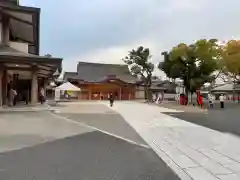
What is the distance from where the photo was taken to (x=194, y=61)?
44.0 m

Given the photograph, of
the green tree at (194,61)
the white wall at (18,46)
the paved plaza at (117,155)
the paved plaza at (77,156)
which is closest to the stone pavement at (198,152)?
the paved plaza at (117,155)

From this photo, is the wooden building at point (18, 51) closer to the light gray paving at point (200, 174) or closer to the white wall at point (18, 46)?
the white wall at point (18, 46)

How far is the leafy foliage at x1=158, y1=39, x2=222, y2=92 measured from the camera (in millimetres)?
42500

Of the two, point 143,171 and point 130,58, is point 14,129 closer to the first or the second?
point 143,171

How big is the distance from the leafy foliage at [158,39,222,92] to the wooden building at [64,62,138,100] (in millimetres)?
13939

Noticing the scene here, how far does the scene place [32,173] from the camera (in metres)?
5.47

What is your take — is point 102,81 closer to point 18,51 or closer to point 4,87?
point 4,87

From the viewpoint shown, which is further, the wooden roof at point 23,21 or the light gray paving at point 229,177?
the wooden roof at point 23,21

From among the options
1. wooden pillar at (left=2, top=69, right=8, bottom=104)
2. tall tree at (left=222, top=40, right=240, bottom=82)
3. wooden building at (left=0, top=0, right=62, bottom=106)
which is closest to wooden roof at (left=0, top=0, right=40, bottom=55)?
wooden building at (left=0, top=0, right=62, bottom=106)

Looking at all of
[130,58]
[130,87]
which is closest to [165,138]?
[130,87]

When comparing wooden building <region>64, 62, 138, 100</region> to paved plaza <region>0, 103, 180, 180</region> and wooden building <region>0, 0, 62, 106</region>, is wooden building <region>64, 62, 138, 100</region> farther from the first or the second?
paved plaza <region>0, 103, 180, 180</region>

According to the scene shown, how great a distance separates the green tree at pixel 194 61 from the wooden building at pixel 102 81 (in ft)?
45.7

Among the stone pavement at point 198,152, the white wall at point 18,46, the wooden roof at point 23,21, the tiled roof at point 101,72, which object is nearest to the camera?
the stone pavement at point 198,152

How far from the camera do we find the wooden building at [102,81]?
55.9 metres
